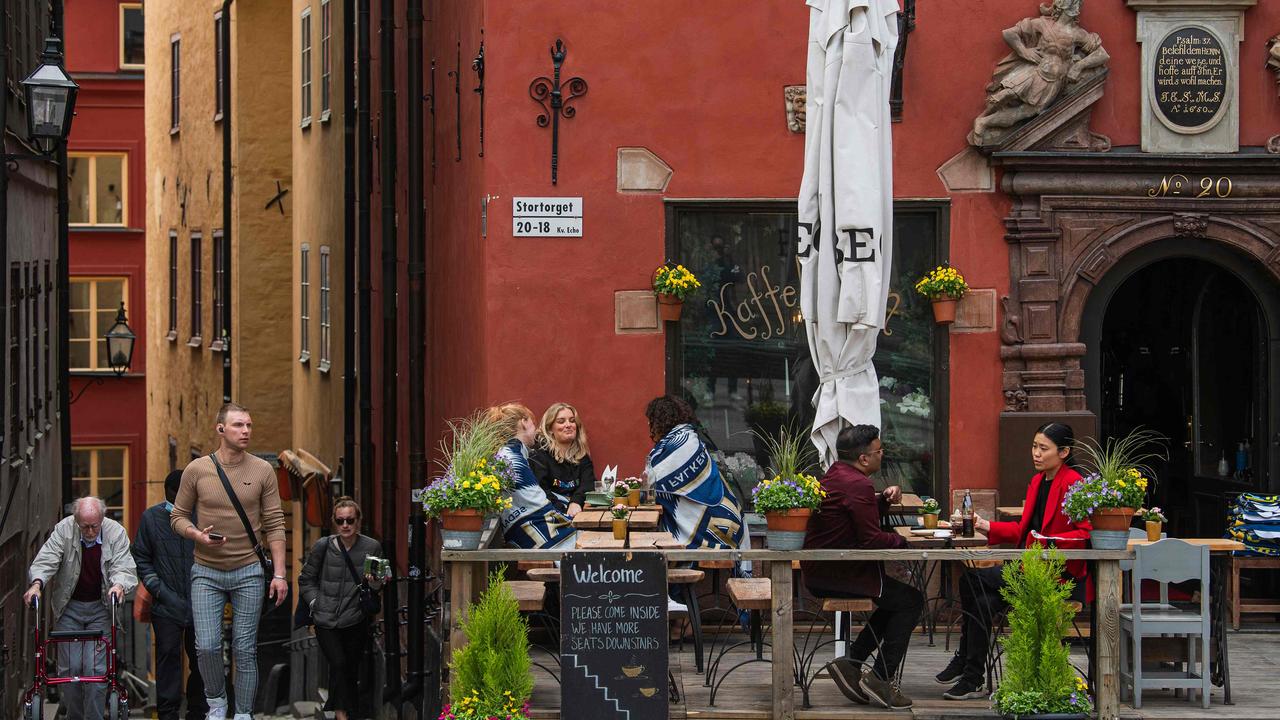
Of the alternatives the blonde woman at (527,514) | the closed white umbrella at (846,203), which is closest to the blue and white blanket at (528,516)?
the blonde woman at (527,514)

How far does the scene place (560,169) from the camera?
42.5ft

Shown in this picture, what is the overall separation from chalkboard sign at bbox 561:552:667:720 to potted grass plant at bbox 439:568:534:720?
0.96ft

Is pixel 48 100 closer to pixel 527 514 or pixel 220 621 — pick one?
pixel 220 621

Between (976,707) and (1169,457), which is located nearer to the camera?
(976,707)

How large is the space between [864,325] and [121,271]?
1202 inches

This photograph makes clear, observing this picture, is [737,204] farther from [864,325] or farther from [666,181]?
[864,325]

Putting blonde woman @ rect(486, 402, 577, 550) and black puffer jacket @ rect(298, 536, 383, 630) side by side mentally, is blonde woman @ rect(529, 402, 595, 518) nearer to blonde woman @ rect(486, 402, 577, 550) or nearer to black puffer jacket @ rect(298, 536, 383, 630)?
blonde woman @ rect(486, 402, 577, 550)

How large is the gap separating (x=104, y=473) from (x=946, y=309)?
2871 centimetres

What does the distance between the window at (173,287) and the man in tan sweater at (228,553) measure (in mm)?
22466

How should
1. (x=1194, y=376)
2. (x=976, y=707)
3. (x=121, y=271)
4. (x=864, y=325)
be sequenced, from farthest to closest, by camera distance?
(x=121, y=271)
(x=1194, y=376)
(x=864, y=325)
(x=976, y=707)

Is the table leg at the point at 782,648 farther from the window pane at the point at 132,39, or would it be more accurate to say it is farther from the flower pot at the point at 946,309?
the window pane at the point at 132,39

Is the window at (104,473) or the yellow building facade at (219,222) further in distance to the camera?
the window at (104,473)

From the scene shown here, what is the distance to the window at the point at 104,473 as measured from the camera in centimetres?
3750

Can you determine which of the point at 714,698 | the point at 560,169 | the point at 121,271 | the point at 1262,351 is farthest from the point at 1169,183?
the point at 121,271
